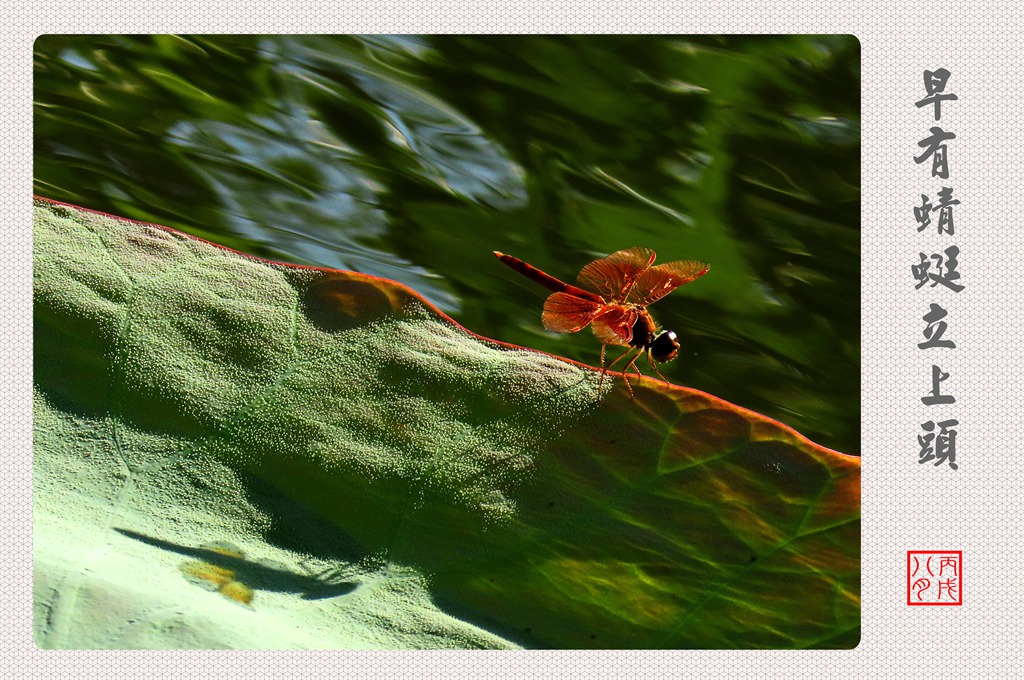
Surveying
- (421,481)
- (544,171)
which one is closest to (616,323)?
(544,171)

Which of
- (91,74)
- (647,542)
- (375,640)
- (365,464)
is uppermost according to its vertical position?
(91,74)

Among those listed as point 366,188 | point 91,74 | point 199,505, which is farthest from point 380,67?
point 199,505

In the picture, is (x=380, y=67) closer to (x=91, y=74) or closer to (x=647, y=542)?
(x=91, y=74)

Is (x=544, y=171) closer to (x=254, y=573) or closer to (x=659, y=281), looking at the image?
(x=659, y=281)

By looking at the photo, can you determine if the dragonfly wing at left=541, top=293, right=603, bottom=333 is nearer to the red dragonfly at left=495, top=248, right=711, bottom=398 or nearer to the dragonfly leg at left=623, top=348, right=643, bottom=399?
the red dragonfly at left=495, top=248, right=711, bottom=398

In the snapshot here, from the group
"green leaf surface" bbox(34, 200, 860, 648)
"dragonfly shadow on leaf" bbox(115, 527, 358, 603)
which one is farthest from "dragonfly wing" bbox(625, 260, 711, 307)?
"dragonfly shadow on leaf" bbox(115, 527, 358, 603)

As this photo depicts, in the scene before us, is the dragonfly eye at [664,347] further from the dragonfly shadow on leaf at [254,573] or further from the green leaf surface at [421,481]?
the dragonfly shadow on leaf at [254,573]

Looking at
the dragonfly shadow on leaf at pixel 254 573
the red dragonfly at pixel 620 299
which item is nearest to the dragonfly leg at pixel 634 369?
the red dragonfly at pixel 620 299
